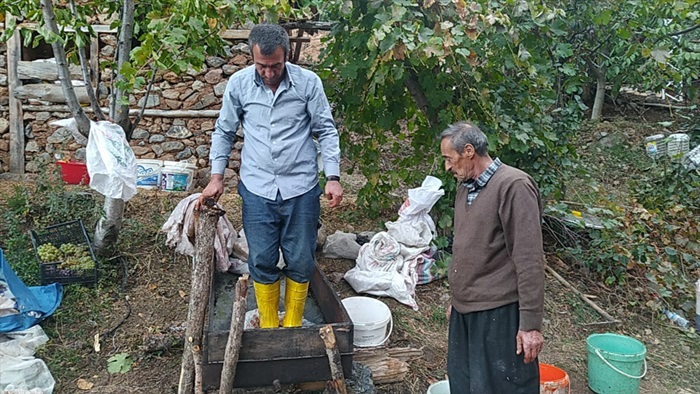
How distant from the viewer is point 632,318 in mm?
5184

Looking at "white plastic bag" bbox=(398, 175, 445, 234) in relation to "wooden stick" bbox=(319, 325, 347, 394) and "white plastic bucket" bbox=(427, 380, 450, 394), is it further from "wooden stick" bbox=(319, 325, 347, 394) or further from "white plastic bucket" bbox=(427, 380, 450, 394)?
"wooden stick" bbox=(319, 325, 347, 394)

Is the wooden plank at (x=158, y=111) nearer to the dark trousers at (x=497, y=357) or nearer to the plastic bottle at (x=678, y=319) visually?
the dark trousers at (x=497, y=357)

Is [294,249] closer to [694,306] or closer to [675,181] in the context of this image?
[694,306]

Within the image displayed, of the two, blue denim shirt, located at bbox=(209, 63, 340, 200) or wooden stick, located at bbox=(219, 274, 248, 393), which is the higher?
blue denim shirt, located at bbox=(209, 63, 340, 200)

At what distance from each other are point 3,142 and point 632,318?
7.23 meters

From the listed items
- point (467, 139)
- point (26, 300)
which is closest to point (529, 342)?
point (467, 139)

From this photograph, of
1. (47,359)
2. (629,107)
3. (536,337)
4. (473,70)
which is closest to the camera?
(536,337)

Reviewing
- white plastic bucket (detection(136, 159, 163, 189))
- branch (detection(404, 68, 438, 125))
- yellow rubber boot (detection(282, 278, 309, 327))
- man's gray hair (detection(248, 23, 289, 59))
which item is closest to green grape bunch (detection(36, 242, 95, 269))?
yellow rubber boot (detection(282, 278, 309, 327))

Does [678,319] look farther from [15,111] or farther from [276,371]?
[15,111]

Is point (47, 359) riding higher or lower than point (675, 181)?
lower

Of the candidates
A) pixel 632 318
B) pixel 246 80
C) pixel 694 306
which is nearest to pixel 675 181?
pixel 694 306

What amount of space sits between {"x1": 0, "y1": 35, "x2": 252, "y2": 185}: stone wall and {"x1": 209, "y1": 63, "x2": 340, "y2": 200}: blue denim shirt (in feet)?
12.8

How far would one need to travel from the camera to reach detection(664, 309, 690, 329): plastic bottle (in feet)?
16.8

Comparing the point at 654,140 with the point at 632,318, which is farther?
the point at 654,140
